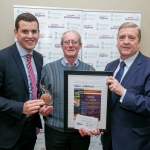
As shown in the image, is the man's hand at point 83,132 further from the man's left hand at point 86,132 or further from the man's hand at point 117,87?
the man's hand at point 117,87

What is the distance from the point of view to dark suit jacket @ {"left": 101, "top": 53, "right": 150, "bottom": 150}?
5.13ft

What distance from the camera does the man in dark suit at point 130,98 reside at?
154cm

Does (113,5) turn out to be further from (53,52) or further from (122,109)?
(122,109)

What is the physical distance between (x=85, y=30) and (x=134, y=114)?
2025 millimetres

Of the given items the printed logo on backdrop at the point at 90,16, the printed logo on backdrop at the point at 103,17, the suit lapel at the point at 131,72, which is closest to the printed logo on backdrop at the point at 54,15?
the printed logo on backdrop at the point at 90,16

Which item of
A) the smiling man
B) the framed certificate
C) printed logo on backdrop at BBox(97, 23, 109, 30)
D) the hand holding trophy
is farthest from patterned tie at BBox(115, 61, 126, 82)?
printed logo on backdrop at BBox(97, 23, 109, 30)

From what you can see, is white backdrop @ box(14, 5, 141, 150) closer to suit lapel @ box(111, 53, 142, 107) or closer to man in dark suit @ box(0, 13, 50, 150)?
man in dark suit @ box(0, 13, 50, 150)

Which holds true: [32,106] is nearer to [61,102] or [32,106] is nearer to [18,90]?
[18,90]

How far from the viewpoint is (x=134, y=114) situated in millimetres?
1652

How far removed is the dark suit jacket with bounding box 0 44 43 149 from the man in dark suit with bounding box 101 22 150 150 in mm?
775

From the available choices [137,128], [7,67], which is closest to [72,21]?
[7,67]

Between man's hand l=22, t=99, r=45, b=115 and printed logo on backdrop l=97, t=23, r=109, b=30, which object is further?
printed logo on backdrop l=97, t=23, r=109, b=30

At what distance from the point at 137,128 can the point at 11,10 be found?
8.83ft

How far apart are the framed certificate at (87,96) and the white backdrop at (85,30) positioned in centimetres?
160
